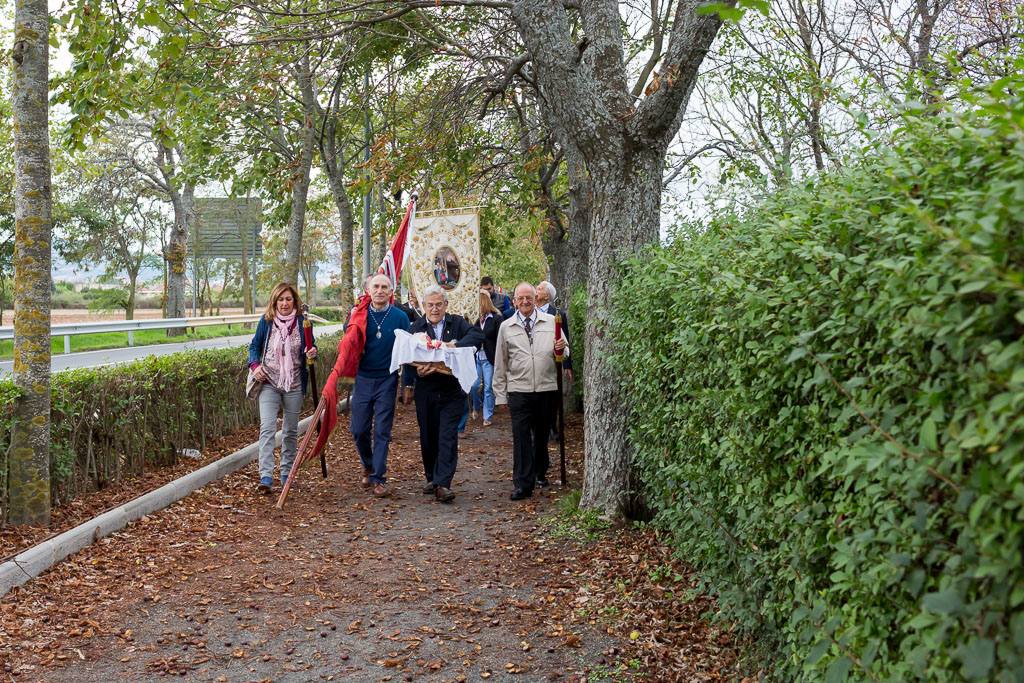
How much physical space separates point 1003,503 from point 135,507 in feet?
23.2

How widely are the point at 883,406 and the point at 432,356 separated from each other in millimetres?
6902

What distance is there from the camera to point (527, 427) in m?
9.20

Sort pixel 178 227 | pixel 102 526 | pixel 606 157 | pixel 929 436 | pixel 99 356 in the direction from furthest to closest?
pixel 178 227 → pixel 99 356 → pixel 606 157 → pixel 102 526 → pixel 929 436

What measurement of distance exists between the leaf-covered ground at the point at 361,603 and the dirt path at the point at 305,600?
0.02m

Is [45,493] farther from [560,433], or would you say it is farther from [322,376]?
[322,376]

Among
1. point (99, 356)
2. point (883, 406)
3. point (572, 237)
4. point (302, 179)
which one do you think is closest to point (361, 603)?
point (883, 406)

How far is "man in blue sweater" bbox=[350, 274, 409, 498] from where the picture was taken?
9.46 meters

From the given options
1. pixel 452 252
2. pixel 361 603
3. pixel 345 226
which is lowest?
pixel 361 603

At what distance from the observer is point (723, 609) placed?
15.0 feet

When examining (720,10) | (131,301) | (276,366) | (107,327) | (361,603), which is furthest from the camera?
(131,301)

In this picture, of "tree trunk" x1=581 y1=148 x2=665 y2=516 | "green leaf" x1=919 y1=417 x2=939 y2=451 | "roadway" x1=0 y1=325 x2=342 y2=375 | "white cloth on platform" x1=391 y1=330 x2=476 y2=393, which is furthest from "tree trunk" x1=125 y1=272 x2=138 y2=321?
"green leaf" x1=919 y1=417 x2=939 y2=451

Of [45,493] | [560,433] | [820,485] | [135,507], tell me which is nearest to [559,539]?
[560,433]

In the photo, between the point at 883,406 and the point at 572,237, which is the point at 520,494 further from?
the point at 883,406

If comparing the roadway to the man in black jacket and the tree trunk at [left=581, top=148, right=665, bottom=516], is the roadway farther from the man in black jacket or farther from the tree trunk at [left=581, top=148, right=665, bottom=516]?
the tree trunk at [left=581, top=148, right=665, bottom=516]
